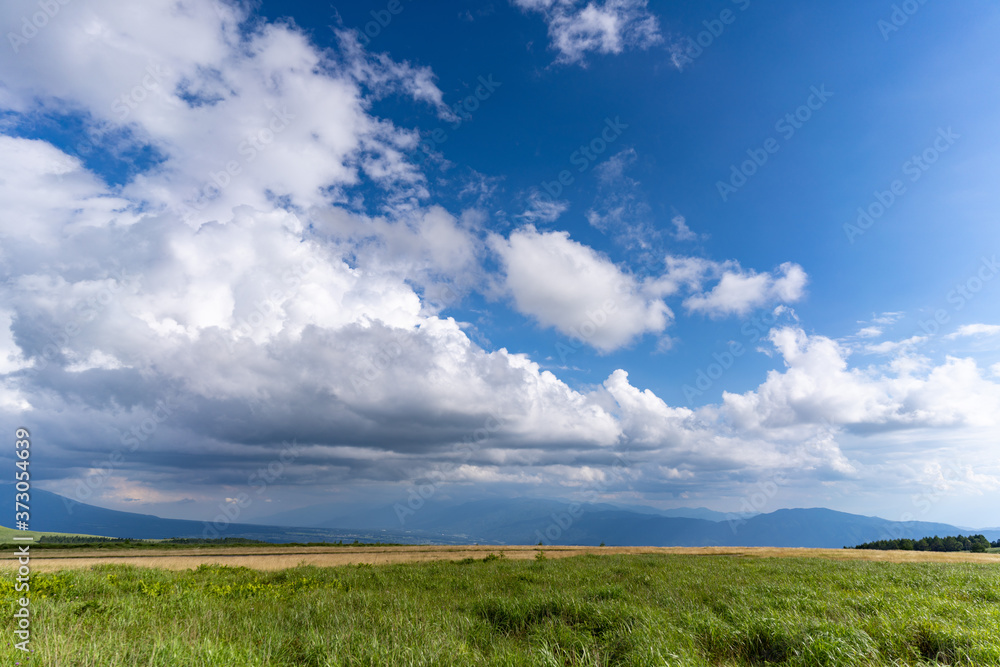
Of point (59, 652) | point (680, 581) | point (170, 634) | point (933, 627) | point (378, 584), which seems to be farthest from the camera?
point (378, 584)

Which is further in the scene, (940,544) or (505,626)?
(940,544)

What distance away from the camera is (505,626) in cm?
1215

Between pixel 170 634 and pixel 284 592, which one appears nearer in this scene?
pixel 170 634

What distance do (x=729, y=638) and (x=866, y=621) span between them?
3130 mm

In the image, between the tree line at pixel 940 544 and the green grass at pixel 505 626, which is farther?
the tree line at pixel 940 544

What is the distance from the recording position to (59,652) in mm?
6953

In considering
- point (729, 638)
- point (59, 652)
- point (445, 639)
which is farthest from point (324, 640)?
point (729, 638)

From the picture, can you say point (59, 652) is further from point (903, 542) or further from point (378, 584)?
point (903, 542)

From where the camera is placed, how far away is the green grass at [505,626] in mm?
7918

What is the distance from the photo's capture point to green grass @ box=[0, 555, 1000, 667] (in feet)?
26.0

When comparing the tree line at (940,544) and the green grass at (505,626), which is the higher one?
the green grass at (505,626)

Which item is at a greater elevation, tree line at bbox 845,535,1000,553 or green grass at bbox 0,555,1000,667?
green grass at bbox 0,555,1000,667

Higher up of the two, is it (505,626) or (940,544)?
(505,626)

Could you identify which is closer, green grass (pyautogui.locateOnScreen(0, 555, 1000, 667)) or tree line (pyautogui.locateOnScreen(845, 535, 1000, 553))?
green grass (pyautogui.locateOnScreen(0, 555, 1000, 667))
